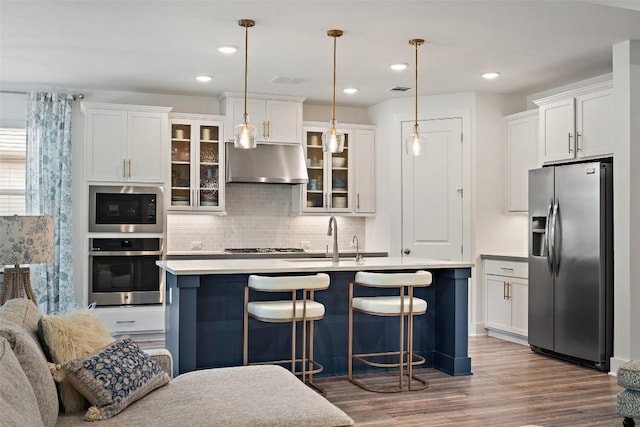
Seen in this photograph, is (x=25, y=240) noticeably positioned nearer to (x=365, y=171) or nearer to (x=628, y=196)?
(x=365, y=171)

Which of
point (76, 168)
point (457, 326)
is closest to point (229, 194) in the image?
point (76, 168)

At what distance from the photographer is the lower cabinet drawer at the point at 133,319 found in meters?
6.69

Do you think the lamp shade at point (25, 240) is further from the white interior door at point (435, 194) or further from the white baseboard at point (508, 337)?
the white baseboard at point (508, 337)

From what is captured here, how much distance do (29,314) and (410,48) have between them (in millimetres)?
3710

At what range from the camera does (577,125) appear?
5.94 metres

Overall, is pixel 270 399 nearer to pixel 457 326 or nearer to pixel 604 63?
pixel 457 326

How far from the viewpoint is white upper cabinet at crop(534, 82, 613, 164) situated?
564cm

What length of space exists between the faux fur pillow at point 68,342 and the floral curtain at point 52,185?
13.2 ft

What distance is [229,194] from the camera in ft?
25.2

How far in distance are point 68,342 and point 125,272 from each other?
13.0 ft

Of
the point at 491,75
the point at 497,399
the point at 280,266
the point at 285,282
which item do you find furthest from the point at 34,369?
the point at 491,75

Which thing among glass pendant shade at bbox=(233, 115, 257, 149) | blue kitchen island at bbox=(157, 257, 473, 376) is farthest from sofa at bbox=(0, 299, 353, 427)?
glass pendant shade at bbox=(233, 115, 257, 149)

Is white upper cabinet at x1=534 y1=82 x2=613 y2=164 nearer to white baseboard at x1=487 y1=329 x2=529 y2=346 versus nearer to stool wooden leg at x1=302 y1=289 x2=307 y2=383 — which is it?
white baseboard at x1=487 y1=329 x2=529 y2=346

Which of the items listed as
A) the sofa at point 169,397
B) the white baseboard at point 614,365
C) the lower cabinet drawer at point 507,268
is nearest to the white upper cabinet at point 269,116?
the lower cabinet drawer at point 507,268
